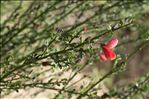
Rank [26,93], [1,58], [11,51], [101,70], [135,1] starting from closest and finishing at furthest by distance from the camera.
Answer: [135,1] → [1,58] → [11,51] → [26,93] → [101,70]

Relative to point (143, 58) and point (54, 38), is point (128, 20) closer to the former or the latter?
point (54, 38)

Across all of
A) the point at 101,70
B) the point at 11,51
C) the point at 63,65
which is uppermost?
the point at 101,70

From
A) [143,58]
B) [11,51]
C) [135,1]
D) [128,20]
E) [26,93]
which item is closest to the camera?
[128,20]

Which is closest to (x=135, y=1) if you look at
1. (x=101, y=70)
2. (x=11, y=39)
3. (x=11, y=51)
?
(x=11, y=39)

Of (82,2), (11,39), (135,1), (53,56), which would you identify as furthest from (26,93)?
(53,56)

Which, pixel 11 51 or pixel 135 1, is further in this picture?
pixel 11 51

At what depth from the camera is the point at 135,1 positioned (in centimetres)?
311

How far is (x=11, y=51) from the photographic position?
370 cm

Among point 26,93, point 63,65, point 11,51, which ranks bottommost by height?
point 63,65

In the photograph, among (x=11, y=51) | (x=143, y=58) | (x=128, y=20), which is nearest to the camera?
(x=128, y=20)

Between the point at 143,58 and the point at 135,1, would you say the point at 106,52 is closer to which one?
the point at 135,1

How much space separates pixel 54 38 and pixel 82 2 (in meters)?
1.63

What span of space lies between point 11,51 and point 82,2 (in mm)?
864

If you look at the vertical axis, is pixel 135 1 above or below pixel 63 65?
above
